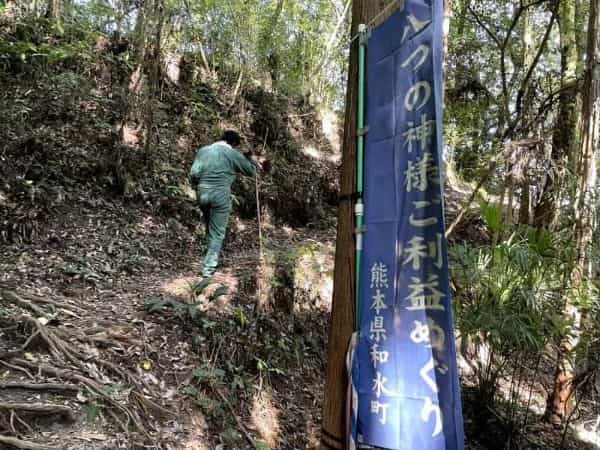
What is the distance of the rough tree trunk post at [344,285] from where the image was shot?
2.44m

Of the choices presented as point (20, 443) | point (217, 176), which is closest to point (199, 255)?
point (217, 176)

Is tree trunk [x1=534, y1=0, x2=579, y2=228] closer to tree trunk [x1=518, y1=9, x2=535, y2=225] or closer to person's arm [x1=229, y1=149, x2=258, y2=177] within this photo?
tree trunk [x1=518, y1=9, x2=535, y2=225]

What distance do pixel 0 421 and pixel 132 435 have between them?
959 millimetres

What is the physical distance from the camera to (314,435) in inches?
218

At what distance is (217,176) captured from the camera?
6.04m

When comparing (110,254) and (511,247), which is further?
(110,254)

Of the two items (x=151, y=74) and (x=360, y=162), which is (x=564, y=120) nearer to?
(x=360, y=162)

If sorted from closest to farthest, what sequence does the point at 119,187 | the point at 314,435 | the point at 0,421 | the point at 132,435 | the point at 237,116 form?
1. the point at 0,421
2. the point at 132,435
3. the point at 314,435
4. the point at 119,187
5. the point at 237,116

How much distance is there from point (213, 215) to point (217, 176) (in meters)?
0.57

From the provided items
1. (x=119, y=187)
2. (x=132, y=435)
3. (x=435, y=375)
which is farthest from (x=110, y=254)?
(x=435, y=375)

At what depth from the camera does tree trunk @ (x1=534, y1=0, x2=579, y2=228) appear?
7447 mm

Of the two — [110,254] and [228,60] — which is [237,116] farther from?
[110,254]

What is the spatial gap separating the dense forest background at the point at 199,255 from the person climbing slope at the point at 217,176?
89 cm

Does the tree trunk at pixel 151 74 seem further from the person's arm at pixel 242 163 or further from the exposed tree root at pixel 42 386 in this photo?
the exposed tree root at pixel 42 386
